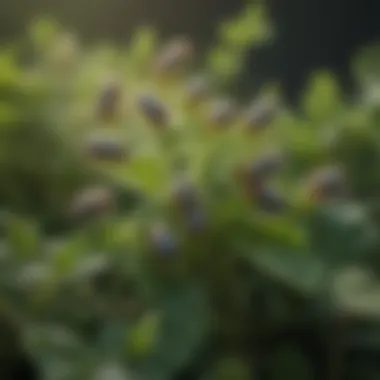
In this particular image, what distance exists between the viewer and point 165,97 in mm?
743

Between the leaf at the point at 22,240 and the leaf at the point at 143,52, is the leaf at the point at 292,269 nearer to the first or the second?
A: the leaf at the point at 22,240

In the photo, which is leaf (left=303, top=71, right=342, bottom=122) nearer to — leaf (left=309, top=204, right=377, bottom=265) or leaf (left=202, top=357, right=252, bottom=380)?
leaf (left=309, top=204, right=377, bottom=265)

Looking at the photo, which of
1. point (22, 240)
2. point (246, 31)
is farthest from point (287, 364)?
point (246, 31)

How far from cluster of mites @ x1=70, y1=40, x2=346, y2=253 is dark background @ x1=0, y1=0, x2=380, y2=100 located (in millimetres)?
538

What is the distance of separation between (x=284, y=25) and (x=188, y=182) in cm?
78

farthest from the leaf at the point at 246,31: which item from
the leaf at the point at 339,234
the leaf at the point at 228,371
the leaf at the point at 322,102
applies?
the leaf at the point at 228,371

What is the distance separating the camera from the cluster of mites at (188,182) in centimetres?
60

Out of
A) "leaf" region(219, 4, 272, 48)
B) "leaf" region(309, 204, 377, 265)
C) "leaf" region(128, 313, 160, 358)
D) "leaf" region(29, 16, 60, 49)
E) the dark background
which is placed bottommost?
"leaf" region(128, 313, 160, 358)

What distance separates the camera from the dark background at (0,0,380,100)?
1262 mm

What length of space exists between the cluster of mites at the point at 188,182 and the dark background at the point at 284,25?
1.77ft

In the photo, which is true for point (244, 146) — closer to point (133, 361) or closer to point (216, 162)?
point (216, 162)

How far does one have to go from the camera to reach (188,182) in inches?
24.0

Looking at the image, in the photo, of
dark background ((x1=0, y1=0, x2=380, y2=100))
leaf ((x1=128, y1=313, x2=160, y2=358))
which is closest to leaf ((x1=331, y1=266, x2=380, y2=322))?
leaf ((x1=128, y1=313, x2=160, y2=358))

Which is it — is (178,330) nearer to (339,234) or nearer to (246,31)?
(339,234)
